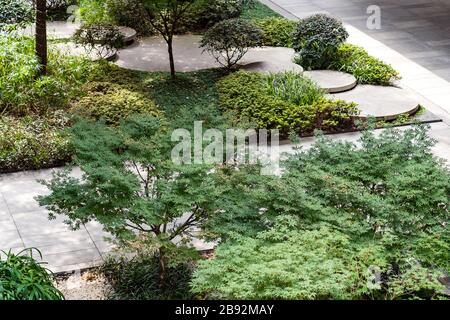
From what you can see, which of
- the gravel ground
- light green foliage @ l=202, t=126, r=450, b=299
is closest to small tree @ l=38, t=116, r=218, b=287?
light green foliage @ l=202, t=126, r=450, b=299

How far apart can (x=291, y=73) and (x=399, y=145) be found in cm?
584

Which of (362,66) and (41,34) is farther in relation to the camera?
(362,66)

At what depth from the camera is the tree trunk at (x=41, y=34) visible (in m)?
16.6

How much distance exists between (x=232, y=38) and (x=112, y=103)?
3.16 meters

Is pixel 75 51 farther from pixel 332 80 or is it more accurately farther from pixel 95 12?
pixel 332 80

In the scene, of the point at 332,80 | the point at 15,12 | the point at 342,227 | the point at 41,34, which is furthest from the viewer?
the point at 15,12

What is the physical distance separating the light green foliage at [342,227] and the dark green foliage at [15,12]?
1103 cm

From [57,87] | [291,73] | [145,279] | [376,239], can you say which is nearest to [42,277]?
[145,279]

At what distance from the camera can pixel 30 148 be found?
14.5m

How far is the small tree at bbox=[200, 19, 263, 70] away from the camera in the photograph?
58.5 ft

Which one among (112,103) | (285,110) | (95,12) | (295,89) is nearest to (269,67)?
(295,89)

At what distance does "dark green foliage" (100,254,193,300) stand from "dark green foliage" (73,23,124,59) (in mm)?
7613

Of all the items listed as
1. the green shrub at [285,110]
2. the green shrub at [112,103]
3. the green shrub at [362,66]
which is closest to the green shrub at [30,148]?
the green shrub at [112,103]
